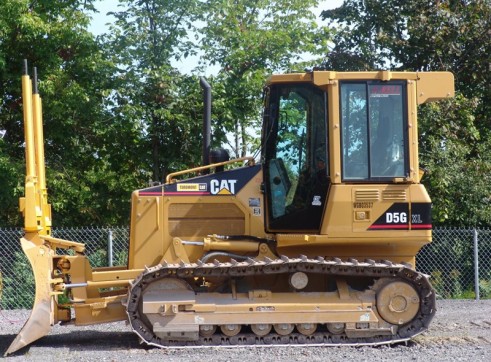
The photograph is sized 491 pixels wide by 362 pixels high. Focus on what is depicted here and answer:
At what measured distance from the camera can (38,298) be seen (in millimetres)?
8070

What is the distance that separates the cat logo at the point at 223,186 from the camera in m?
8.73

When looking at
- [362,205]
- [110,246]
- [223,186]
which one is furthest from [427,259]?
[223,186]

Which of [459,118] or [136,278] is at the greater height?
[459,118]

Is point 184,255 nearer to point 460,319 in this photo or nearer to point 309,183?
point 309,183

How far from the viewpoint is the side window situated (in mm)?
8195

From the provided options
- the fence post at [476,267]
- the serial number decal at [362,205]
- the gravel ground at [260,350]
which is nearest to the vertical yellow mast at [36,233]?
the gravel ground at [260,350]

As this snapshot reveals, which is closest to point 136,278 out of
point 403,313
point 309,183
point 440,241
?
point 309,183

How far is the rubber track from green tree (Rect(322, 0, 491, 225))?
20.4 ft

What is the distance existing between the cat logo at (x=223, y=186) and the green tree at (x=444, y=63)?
257 inches

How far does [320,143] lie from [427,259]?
20.4 ft

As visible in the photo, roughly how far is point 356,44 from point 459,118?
2933 millimetres

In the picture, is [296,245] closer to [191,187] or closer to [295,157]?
[295,157]

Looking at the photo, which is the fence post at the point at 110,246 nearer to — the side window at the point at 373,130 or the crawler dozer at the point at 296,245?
the crawler dozer at the point at 296,245

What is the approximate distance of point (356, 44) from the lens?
16.8m
